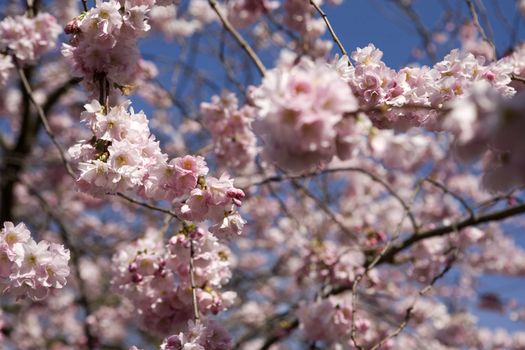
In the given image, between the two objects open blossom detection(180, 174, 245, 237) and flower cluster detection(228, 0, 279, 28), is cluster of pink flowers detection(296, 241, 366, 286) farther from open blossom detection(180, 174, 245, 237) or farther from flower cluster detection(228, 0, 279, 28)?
flower cluster detection(228, 0, 279, 28)

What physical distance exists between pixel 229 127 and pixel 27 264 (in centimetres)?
165

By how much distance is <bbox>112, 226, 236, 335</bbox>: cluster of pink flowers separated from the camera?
2121 mm

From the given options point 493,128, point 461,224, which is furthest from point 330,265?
point 493,128

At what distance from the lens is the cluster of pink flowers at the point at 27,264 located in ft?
5.70

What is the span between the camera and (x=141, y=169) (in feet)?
5.43

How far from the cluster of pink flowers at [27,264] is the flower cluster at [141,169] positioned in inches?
11.3

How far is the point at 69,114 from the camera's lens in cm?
770

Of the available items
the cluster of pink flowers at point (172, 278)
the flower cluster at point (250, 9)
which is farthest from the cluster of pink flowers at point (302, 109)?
the flower cluster at point (250, 9)

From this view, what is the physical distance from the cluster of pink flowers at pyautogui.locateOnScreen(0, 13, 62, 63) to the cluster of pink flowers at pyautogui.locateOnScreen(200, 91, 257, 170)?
972 mm

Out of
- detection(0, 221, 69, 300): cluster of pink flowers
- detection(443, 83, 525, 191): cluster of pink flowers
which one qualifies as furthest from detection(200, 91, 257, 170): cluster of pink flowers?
detection(443, 83, 525, 191): cluster of pink flowers

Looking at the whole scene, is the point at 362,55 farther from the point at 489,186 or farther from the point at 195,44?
the point at 195,44

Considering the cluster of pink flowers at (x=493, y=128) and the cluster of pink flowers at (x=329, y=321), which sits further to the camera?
the cluster of pink flowers at (x=329, y=321)

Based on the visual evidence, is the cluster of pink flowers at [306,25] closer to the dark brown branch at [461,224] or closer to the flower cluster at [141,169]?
the dark brown branch at [461,224]

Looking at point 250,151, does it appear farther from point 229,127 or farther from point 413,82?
point 413,82
